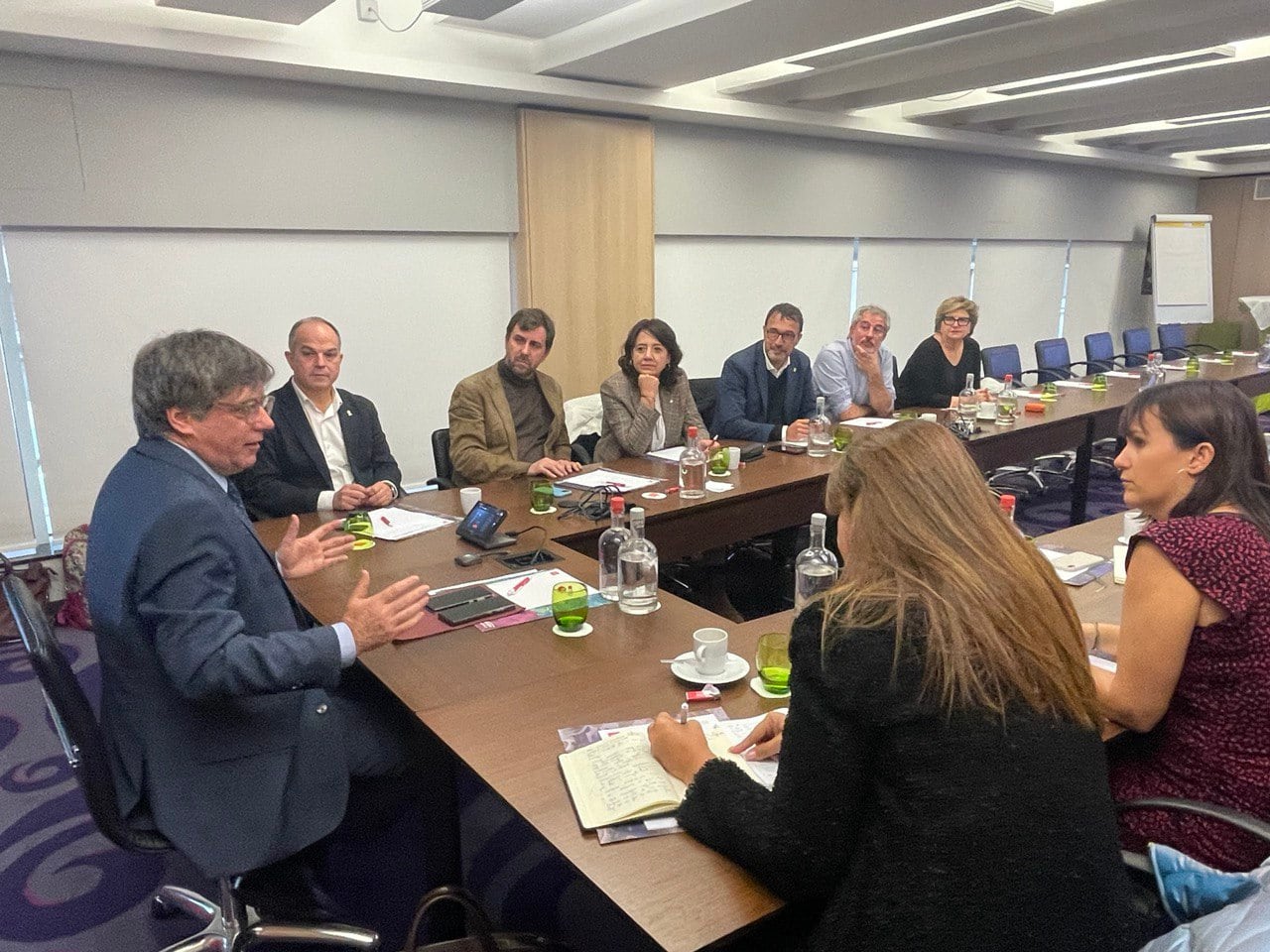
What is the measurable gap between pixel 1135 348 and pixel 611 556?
23.8ft

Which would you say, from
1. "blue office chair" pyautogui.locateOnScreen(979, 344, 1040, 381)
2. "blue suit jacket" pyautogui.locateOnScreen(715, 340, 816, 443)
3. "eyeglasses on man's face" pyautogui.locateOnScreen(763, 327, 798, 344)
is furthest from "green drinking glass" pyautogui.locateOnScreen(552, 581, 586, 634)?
"blue office chair" pyautogui.locateOnScreen(979, 344, 1040, 381)

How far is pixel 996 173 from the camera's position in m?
8.16

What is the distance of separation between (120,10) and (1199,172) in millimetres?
10927

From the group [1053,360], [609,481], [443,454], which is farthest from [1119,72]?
[443,454]

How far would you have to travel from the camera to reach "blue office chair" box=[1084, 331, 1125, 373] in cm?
686

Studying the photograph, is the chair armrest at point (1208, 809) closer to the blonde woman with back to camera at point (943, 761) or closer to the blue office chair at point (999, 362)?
the blonde woman with back to camera at point (943, 761)

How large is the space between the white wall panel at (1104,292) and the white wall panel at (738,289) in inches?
146

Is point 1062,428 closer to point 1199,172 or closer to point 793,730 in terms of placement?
point 793,730

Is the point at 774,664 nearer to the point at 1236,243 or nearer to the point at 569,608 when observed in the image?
the point at 569,608

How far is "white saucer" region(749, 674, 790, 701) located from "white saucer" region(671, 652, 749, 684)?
0.02 metres

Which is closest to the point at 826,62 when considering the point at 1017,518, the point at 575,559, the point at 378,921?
the point at 1017,518

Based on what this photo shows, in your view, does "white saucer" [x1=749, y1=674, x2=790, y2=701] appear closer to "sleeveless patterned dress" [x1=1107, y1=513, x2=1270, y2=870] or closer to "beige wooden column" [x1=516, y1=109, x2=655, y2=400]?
"sleeveless patterned dress" [x1=1107, y1=513, x2=1270, y2=870]

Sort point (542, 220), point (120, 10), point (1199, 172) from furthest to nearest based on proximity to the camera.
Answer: point (1199, 172), point (542, 220), point (120, 10)

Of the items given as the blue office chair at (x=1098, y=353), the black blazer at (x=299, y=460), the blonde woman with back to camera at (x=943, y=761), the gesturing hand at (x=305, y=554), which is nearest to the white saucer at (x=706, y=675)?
the blonde woman with back to camera at (x=943, y=761)
